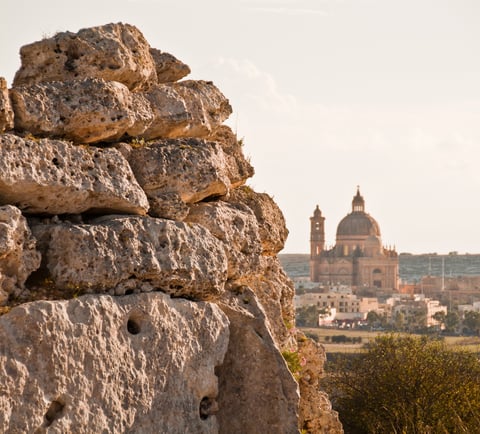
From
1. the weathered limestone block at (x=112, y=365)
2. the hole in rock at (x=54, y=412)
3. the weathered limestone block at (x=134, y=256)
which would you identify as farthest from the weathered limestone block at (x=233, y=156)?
the hole in rock at (x=54, y=412)

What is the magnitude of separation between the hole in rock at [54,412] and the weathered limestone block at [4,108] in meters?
1.05

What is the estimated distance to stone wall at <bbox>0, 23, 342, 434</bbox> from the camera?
413cm

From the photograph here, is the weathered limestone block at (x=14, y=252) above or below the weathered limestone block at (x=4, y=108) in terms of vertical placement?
below

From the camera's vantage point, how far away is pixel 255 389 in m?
5.00

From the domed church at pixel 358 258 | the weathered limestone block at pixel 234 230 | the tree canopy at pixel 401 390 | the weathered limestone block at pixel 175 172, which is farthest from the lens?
the domed church at pixel 358 258

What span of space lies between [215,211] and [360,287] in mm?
141498

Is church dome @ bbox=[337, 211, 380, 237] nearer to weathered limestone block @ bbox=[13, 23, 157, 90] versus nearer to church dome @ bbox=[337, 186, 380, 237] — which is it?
church dome @ bbox=[337, 186, 380, 237]

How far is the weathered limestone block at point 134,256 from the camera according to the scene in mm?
4359

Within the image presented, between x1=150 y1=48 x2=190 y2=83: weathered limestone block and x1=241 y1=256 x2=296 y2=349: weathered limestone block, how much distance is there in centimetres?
106

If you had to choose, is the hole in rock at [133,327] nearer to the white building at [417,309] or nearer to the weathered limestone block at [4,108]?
the weathered limestone block at [4,108]

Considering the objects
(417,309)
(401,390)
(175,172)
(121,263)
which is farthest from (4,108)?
(417,309)

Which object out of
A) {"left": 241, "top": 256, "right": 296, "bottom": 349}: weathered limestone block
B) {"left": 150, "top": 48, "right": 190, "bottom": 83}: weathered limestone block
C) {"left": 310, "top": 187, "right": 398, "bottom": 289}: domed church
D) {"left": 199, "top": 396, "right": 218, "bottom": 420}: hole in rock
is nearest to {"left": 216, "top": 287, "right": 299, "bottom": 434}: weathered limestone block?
{"left": 199, "top": 396, "right": 218, "bottom": 420}: hole in rock

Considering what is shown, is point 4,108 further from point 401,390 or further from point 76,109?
point 401,390

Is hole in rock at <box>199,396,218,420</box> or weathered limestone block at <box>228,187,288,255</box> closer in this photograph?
hole in rock at <box>199,396,218,420</box>
